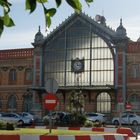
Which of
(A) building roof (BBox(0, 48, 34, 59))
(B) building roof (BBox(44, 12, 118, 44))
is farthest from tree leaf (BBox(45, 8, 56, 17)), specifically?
(A) building roof (BBox(0, 48, 34, 59))

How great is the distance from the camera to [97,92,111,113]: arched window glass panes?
54.0 meters

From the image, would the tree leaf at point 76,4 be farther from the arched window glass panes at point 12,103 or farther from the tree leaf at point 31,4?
the arched window glass panes at point 12,103

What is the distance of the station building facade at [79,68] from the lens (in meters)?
54.1

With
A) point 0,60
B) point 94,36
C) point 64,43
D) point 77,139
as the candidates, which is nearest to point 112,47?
point 94,36

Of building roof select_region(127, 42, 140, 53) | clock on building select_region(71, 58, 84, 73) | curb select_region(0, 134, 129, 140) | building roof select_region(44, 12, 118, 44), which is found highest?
building roof select_region(44, 12, 118, 44)

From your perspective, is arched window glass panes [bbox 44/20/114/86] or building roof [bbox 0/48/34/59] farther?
building roof [bbox 0/48/34/59]

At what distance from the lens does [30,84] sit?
60.5 metres

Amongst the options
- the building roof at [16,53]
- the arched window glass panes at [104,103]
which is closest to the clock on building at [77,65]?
the arched window glass panes at [104,103]

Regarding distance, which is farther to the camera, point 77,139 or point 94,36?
point 94,36

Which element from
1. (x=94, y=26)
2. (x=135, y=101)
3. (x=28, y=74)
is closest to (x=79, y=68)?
(x=94, y=26)

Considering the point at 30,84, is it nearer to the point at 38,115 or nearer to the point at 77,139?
the point at 38,115

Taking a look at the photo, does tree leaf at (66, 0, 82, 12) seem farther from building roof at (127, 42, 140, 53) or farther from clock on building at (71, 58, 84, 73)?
clock on building at (71, 58, 84, 73)

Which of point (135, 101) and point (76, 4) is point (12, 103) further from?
point (76, 4)

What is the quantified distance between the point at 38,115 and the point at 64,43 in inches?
358
